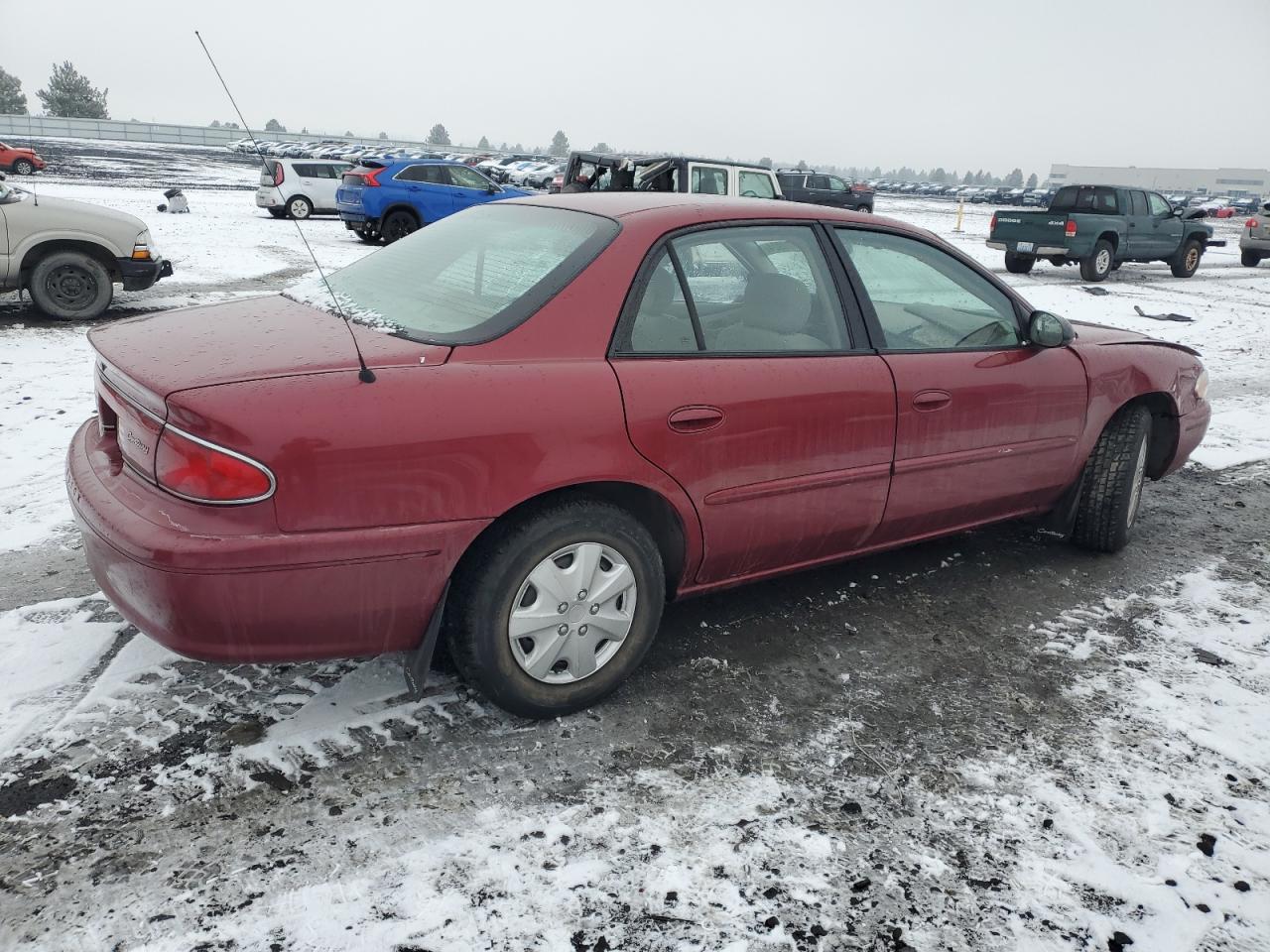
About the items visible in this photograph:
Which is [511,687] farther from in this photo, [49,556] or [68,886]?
[49,556]

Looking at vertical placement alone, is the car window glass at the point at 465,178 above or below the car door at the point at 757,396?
above

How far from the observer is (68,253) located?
8.59 metres

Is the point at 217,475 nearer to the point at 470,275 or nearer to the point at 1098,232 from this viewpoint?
the point at 470,275

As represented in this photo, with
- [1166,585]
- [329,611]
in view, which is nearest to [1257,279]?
[1166,585]

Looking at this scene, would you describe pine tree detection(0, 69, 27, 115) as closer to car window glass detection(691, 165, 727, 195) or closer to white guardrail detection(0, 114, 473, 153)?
white guardrail detection(0, 114, 473, 153)

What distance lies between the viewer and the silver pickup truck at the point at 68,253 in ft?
27.2

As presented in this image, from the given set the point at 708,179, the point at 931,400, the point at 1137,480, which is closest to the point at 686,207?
the point at 931,400

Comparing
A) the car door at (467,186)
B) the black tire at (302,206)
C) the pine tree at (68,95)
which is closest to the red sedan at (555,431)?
the car door at (467,186)

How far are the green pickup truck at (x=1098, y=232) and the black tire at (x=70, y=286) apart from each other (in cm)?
1426

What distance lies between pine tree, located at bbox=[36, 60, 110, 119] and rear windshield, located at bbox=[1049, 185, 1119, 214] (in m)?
93.6

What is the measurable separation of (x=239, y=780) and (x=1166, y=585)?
151 inches

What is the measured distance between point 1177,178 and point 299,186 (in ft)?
575

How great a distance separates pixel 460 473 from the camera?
2.52 meters

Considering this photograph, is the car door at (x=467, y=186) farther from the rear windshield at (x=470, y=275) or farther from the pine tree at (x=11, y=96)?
the pine tree at (x=11, y=96)
